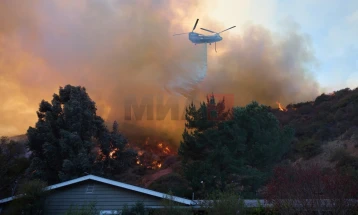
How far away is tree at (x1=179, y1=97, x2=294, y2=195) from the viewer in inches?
1259

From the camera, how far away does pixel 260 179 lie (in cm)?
3228

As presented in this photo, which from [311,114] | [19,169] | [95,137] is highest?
[311,114]

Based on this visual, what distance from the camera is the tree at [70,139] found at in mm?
37656

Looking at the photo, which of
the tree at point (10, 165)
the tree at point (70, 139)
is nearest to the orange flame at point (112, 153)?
the tree at point (70, 139)

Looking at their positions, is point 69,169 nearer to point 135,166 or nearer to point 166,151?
point 135,166

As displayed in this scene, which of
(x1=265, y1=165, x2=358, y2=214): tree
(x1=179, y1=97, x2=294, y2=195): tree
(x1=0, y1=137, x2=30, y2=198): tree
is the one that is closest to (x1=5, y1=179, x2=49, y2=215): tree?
(x1=0, y1=137, x2=30, y2=198): tree

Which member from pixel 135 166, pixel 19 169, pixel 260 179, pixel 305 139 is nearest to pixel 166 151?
pixel 135 166

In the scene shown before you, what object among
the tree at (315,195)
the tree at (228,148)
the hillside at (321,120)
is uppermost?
the hillside at (321,120)

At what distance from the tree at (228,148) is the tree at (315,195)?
15884 millimetres

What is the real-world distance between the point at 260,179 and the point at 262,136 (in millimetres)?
4581

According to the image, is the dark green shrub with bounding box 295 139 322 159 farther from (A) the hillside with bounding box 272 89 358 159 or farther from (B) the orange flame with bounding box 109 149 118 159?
(B) the orange flame with bounding box 109 149 118 159

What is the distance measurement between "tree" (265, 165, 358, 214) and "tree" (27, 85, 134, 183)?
25.4 m

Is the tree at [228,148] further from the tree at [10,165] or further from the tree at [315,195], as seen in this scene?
the tree at [10,165]

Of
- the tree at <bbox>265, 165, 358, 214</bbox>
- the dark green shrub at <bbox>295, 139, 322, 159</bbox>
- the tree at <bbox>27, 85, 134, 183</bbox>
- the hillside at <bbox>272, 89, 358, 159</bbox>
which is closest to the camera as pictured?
the tree at <bbox>265, 165, 358, 214</bbox>
